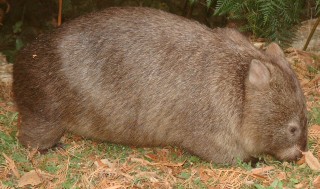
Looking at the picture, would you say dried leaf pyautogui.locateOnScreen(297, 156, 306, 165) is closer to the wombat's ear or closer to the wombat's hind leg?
the wombat's ear

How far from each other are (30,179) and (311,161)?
2.45 metres

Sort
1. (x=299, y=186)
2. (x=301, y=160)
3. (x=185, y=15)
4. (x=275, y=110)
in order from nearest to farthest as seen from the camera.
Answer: (x=299, y=186)
(x=275, y=110)
(x=301, y=160)
(x=185, y=15)

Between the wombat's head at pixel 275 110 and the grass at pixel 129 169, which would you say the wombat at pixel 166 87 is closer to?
the wombat's head at pixel 275 110

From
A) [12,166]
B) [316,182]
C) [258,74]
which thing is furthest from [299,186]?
[12,166]

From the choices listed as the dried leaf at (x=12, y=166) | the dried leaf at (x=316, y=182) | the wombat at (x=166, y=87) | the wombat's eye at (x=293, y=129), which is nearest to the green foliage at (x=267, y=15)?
the wombat at (x=166, y=87)

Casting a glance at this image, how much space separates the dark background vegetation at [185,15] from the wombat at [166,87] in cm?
182

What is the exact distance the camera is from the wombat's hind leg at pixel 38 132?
504cm

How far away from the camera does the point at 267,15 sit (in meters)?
6.40

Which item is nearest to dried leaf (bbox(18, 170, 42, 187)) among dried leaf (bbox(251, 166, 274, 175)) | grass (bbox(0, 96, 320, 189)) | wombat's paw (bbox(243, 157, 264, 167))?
grass (bbox(0, 96, 320, 189))

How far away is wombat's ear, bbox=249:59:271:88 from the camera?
464 cm

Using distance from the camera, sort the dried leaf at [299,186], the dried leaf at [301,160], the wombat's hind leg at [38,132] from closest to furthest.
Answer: the dried leaf at [299,186] < the dried leaf at [301,160] < the wombat's hind leg at [38,132]

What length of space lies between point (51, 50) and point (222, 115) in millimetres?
1653

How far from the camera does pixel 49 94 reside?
4.92m

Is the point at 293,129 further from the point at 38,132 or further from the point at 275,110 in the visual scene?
the point at 38,132
